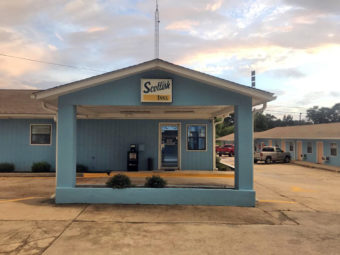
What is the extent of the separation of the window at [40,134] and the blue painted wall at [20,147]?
190 mm

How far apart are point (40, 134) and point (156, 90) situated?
856cm

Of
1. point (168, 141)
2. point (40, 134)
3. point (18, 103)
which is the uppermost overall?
point (18, 103)

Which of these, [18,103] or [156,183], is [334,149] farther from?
[18,103]

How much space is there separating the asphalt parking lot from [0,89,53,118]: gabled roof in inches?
206

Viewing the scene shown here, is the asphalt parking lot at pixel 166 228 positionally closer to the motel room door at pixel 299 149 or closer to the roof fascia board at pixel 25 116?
the roof fascia board at pixel 25 116

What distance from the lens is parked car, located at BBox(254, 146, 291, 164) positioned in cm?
2427

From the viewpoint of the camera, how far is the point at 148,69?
805cm

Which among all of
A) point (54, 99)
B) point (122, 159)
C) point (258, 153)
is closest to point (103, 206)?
point (54, 99)

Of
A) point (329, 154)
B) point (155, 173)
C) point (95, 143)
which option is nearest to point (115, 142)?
point (95, 143)

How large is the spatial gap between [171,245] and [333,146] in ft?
71.3

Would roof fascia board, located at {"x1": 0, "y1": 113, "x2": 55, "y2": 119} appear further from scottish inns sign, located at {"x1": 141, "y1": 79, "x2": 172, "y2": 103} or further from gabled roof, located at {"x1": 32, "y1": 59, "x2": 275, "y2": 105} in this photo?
scottish inns sign, located at {"x1": 141, "y1": 79, "x2": 172, "y2": 103}

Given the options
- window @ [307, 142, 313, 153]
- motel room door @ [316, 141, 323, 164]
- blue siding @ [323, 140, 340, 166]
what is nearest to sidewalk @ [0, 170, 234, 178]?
blue siding @ [323, 140, 340, 166]

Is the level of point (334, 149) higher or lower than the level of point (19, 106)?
lower

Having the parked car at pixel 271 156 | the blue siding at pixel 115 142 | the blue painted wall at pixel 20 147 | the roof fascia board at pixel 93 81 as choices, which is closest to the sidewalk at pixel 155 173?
the blue painted wall at pixel 20 147
